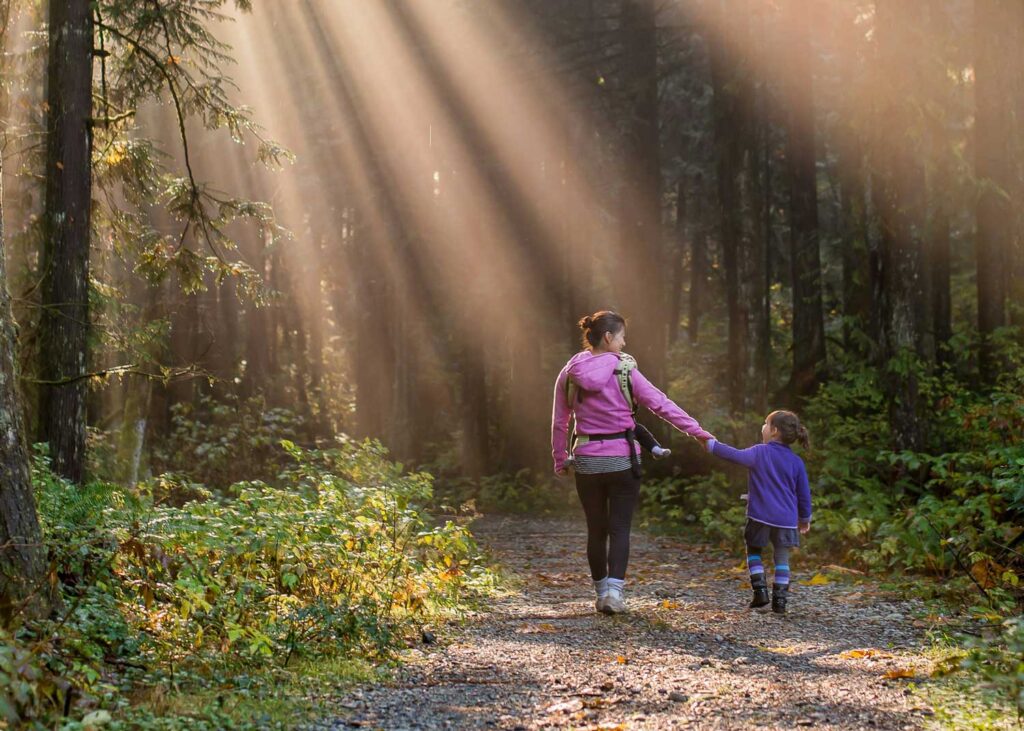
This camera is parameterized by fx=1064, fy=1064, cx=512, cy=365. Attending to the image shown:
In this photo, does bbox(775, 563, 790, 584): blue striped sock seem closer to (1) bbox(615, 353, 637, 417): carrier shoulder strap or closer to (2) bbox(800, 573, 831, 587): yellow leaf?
(1) bbox(615, 353, 637, 417): carrier shoulder strap

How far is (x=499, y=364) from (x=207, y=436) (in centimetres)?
815

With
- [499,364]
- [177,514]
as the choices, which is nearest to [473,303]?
[499,364]

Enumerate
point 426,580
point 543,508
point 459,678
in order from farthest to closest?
point 543,508
point 426,580
point 459,678

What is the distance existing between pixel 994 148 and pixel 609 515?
12.3 metres

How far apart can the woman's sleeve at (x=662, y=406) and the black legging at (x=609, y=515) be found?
53 cm

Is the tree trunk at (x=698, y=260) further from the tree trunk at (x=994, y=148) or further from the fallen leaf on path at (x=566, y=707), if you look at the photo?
the fallen leaf on path at (x=566, y=707)

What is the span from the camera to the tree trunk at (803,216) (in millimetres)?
21125

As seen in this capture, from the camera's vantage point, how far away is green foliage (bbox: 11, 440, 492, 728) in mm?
5121

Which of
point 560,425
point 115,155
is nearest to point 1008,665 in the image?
point 560,425

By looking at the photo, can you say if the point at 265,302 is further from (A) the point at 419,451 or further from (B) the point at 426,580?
(A) the point at 419,451

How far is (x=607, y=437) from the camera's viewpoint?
8.12 meters

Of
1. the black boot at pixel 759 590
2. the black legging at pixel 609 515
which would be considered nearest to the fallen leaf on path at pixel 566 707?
the black legging at pixel 609 515

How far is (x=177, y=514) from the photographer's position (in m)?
7.01

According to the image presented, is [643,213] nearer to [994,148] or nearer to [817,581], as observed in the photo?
[994,148]
